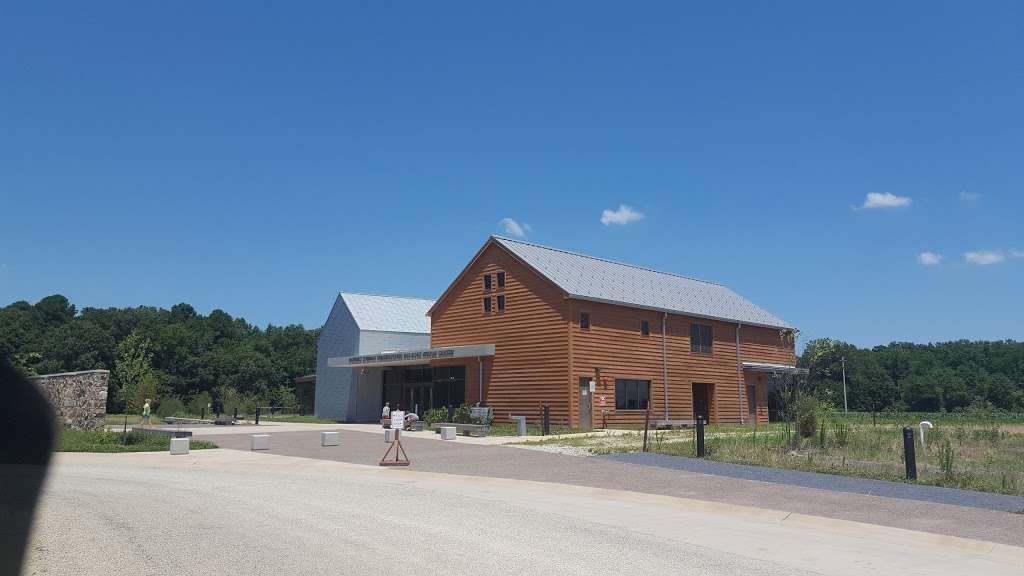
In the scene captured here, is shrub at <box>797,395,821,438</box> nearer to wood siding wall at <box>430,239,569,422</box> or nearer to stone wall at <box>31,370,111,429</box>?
wood siding wall at <box>430,239,569,422</box>

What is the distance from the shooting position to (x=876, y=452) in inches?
779

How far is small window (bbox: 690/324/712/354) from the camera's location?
1629 inches

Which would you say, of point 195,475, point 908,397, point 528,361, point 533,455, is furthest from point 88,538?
point 908,397

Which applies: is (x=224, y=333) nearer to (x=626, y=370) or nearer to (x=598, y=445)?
(x=626, y=370)

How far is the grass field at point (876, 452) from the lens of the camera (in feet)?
53.6

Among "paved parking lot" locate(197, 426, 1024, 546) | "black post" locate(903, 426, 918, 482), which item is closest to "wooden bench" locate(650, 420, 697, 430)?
"paved parking lot" locate(197, 426, 1024, 546)

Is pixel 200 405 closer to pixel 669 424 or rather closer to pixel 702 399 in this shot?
pixel 669 424

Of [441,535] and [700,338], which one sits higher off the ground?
[700,338]

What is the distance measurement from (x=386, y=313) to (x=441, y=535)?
41.7 meters

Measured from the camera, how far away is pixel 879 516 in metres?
12.5

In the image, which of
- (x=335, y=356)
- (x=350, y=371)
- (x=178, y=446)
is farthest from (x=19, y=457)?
(x=335, y=356)

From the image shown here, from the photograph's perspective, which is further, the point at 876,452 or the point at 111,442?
the point at 111,442

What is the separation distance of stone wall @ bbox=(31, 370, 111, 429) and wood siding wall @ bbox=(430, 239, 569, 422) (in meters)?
16.8

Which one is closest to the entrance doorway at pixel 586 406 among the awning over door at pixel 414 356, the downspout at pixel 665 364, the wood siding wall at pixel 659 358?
the wood siding wall at pixel 659 358
